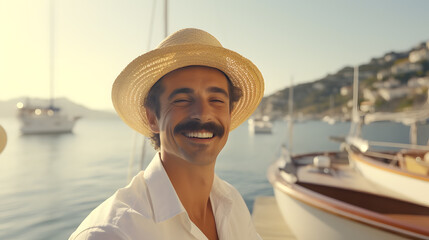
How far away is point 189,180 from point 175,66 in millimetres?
543

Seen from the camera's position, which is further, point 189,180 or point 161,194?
point 189,180

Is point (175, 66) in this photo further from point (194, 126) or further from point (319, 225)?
point (319, 225)

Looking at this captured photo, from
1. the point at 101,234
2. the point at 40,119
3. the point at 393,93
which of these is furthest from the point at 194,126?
the point at 393,93

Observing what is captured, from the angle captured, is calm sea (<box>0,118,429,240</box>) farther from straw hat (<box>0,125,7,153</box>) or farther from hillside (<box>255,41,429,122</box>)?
hillside (<box>255,41,429,122</box>)

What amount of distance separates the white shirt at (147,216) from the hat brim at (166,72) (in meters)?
0.41

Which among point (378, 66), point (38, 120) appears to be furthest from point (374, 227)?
point (378, 66)

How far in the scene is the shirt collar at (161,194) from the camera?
100cm

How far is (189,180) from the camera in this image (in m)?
1.26

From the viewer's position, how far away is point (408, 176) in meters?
5.06

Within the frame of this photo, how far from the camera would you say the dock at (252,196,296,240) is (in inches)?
226

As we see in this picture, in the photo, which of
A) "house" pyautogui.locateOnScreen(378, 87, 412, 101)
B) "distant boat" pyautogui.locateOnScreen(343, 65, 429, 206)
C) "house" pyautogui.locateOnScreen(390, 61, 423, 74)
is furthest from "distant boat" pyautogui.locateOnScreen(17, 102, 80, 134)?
"house" pyautogui.locateOnScreen(390, 61, 423, 74)

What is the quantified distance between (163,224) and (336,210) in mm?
3355

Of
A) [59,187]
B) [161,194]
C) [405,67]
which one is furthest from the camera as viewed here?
[405,67]

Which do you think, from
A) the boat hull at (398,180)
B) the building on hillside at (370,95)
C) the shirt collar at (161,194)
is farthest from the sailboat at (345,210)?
the building on hillside at (370,95)
